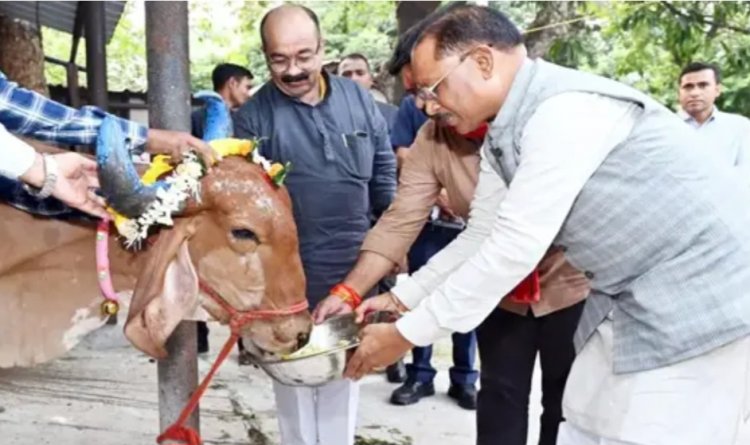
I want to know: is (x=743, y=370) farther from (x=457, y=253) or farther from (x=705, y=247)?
(x=457, y=253)

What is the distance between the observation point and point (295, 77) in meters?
3.15

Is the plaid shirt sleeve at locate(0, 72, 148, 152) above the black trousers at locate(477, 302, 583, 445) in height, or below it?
above

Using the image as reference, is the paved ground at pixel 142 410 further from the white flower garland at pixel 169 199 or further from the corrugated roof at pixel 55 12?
the corrugated roof at pixel 55 12

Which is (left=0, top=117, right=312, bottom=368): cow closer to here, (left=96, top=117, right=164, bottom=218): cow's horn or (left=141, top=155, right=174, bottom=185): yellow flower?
(left=96, top=117, right=164, bottom=218): cow's horn

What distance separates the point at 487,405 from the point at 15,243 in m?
1.56

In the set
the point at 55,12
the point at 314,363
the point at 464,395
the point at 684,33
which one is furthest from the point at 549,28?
the point at 314,363

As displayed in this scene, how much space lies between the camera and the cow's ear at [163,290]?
2.49 metres

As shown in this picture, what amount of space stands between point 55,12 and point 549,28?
5.47 meters

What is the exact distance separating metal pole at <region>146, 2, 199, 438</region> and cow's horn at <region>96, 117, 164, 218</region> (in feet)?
1.40

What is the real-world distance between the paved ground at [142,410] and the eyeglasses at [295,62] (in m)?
1.94

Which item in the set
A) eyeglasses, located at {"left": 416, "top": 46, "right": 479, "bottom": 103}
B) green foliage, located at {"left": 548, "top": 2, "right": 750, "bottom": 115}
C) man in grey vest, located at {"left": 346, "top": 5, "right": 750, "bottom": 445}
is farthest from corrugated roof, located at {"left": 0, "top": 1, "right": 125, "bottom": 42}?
man in grey vest, located at {"left": 346, "top": 5, "right": 750, "bottom": 445}

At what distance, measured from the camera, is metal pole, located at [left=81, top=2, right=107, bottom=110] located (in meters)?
7.12

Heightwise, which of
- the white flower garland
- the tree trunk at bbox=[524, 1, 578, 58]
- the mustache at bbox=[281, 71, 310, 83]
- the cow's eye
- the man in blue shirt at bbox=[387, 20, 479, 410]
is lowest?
the man in blue shirt at bbox=[387, 20, 479, 410]

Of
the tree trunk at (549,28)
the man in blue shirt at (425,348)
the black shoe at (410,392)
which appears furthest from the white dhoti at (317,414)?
the tree trunk at (549,28)
